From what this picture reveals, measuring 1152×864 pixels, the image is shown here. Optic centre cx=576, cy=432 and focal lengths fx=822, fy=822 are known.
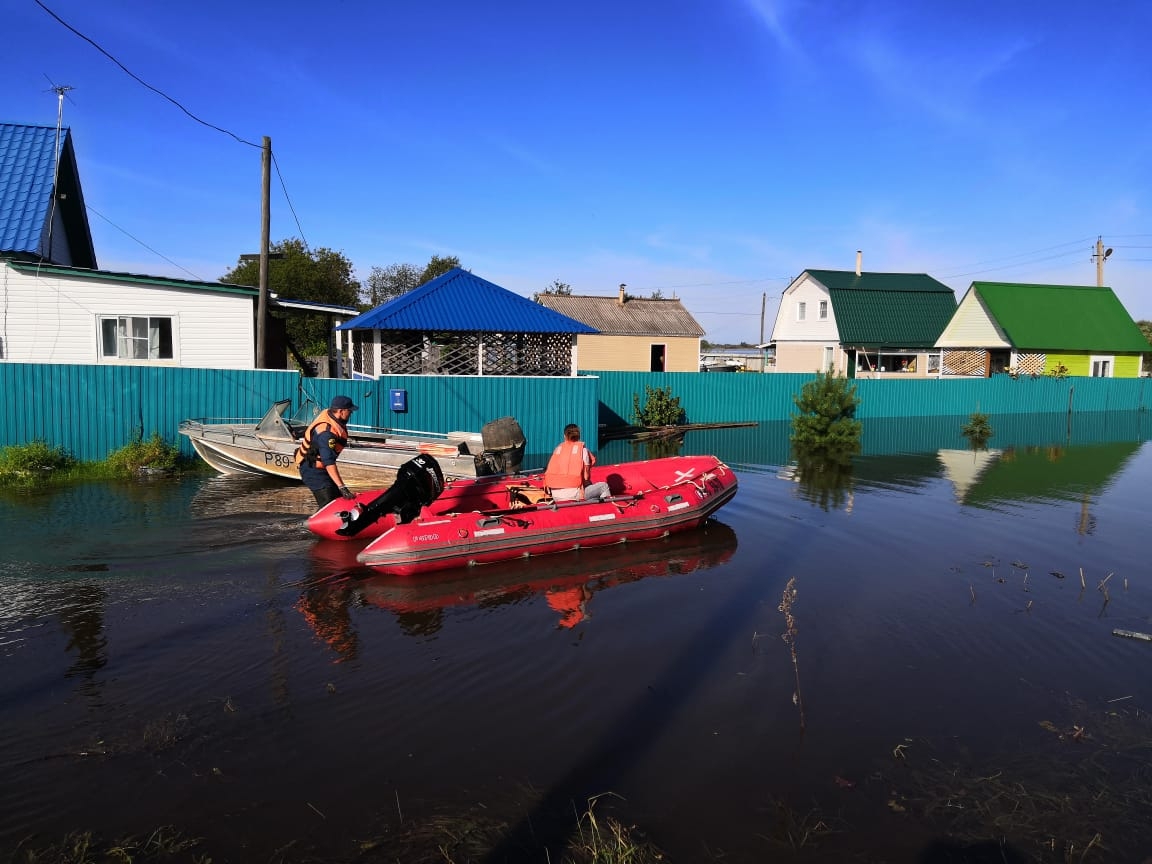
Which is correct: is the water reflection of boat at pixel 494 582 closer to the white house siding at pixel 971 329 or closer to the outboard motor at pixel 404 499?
the outboard motor at pixel 404 499

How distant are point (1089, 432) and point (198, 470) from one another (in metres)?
25.8

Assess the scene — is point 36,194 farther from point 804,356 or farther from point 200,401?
point 804,356

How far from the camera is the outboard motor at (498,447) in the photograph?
486 inches

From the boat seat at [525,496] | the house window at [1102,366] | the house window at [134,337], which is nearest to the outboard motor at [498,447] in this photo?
the boat seat at [525,496]

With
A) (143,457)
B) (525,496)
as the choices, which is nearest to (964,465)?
(525,496)

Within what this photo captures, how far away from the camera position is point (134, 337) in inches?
635

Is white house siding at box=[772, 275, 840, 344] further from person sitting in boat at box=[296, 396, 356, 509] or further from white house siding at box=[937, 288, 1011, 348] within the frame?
person sitting in boat at box=[296, 396, 356, 509]

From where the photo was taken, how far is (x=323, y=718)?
18.1 ft

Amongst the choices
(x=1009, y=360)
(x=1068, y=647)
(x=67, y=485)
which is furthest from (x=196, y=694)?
(x=1009, y=360)

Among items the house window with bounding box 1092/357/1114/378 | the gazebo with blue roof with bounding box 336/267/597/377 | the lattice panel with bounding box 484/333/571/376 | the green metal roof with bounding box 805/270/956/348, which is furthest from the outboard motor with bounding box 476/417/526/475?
the house window with bounding box 1092/357/1114/378

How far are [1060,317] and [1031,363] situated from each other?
369 cm

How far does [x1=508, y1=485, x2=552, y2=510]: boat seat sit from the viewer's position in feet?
34.4

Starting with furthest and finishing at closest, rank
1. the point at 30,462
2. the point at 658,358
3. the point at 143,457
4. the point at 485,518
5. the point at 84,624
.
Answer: the point at 658,358, the point at 143,457, the point at 30,462, the point at 485,518, the point at 84,624

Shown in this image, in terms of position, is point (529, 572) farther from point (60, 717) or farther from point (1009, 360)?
point (1009, 360)
